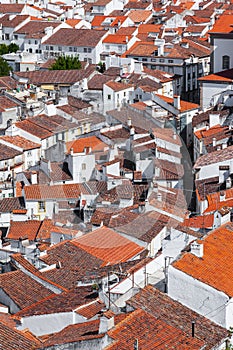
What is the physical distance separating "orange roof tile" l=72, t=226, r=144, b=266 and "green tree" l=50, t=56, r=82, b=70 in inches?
1046

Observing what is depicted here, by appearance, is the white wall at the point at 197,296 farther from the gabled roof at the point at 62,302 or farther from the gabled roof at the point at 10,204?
the gabled roof at the point at 10,204

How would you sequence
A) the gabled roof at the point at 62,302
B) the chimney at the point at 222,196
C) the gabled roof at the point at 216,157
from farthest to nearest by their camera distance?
1. the gabled roof at the point at 216,157
2. the chimney at the point at 222,196
3. the gabled roof at the point at 62,302

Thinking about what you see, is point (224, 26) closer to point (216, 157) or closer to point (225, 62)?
point (225, 62)

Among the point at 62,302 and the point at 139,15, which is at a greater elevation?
the point at 62,302

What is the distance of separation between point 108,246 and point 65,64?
2735 centimetres

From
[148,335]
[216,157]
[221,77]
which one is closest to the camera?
[148,335]

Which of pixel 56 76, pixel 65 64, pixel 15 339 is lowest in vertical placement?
pixel 65 64

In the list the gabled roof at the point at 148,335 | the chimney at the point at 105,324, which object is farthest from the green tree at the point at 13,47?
the chimney at the point at 105,324

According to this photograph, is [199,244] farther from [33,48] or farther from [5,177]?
[33,48]

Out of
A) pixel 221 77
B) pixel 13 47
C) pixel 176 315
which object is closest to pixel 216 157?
pixel 176 315

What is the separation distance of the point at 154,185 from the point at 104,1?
135 ft

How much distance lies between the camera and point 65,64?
44219mm

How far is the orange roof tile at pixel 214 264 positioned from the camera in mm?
13337

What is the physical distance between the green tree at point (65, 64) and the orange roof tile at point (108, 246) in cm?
2657
